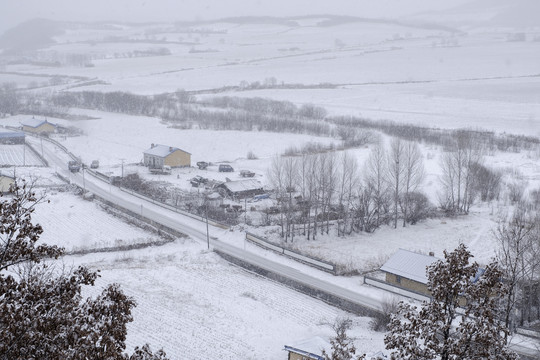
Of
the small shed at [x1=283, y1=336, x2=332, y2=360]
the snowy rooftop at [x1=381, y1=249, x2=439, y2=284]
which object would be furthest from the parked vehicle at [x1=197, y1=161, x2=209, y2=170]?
the small shed at [x1=283, y1=336, x2=332, y2=360]

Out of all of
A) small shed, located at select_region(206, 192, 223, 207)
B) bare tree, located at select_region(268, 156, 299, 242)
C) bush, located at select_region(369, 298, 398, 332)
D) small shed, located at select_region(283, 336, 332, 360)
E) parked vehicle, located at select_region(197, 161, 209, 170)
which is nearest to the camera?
small shed, located at select_region(283, 336, 332, 360)

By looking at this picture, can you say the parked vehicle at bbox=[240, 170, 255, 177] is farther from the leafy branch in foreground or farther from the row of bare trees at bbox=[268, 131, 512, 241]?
the leafy branch in foreground

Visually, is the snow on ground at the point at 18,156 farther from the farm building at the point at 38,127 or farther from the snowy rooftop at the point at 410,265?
the snowy rooftop at the point at 410,265

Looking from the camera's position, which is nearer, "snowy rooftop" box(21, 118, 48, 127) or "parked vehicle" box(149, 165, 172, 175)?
"parked vehicle" box(149, 165, 172, 175)

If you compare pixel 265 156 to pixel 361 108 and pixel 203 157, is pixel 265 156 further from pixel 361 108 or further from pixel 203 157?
pixel 361 108

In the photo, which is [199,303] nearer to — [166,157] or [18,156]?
[166,157]

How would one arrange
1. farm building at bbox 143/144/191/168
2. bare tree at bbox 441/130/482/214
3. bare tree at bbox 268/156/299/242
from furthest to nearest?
farm building at bbox 143/144/191/168
bare tree at bbox 441/130/482/214
bare tree at bbox 268/156/299/242
